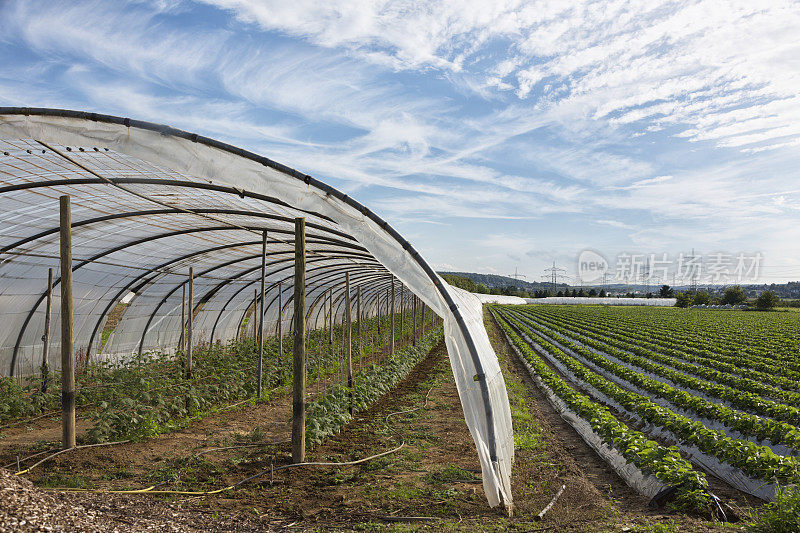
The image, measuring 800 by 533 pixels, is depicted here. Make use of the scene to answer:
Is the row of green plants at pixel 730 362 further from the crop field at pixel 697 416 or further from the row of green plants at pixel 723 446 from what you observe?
the row of green plants at pixel 723 446

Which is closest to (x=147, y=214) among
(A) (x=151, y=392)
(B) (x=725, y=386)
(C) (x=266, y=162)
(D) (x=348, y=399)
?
(A) (x=151, y=392)

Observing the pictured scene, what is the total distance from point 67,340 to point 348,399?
5655 millimetres

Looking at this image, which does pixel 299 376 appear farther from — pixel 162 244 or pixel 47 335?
pixel 47 335

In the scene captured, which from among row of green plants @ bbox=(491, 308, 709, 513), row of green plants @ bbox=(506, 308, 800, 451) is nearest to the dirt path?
row of green plants @ bbox=(491, 308, 709, 513)

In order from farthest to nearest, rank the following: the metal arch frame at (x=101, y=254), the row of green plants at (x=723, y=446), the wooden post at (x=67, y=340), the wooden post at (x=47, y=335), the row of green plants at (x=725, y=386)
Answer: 1. the metal arch frame at (x=101, y=254)
2. the wooden post at (x=47, y=335)
3. the row of green plants at (x=725, y=386)
4. the wooden post at (x=67, y=340)
5. the row of green plants at (x=723, y=446)

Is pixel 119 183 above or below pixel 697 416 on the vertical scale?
above

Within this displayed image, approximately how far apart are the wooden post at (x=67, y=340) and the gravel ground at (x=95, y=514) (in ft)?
7.99

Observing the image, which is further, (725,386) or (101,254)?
(725,386)

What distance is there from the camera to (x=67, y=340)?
8.10 metres

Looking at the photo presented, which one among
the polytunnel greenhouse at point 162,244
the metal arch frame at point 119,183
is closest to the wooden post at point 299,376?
the polytunnel greenhouse at point 162,244

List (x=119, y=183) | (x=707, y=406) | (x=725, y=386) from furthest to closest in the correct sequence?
1. (x=725, y=386)
2. (x=707, y=406)
3. (x=119, y=183)

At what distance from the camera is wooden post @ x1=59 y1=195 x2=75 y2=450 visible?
7.96m

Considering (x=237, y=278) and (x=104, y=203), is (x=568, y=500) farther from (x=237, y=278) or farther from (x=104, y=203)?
(x=237, y=278)

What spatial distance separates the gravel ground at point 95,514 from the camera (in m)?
4.35
